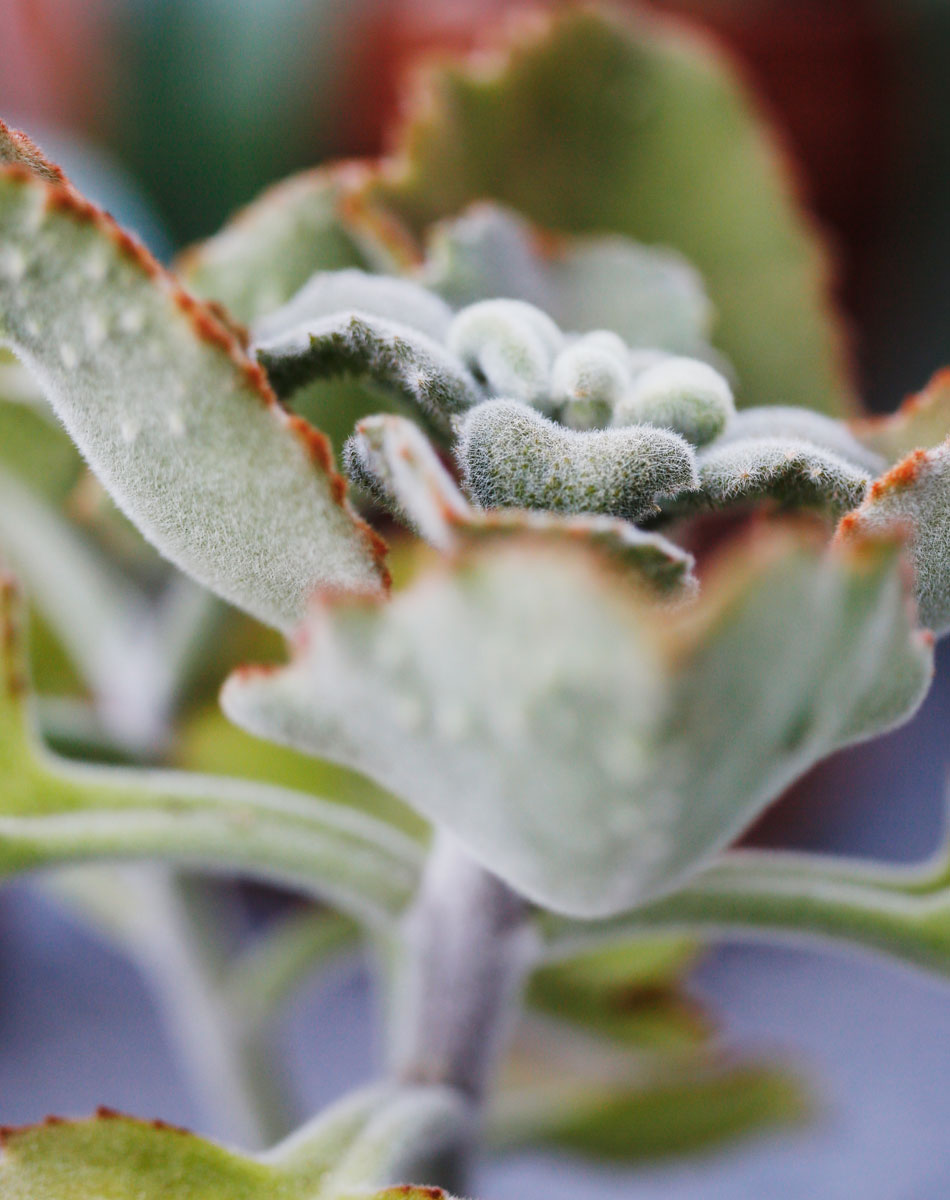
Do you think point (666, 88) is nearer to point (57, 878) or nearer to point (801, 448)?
point (801, 448)

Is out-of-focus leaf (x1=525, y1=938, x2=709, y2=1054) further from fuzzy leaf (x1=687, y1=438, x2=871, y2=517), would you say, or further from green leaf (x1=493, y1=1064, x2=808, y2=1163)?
fuzzy leaf (x1=687, y1=438, x2=871, y2=517)

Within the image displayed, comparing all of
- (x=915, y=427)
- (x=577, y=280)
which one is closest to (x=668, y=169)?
(x=577, y=280)

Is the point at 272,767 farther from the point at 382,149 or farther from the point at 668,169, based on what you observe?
the point at 382,149

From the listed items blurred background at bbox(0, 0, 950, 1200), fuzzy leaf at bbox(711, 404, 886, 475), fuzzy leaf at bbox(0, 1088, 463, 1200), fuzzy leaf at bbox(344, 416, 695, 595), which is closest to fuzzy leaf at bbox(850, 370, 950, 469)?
fuzzy leaf at bbox(711, 404, 886, 475)

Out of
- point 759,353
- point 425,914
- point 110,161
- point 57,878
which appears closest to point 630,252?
point 759,353

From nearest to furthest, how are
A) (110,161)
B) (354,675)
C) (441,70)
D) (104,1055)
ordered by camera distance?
1. (354,675)
2. (441,70)
3. (104,1055)
4. (110,161)

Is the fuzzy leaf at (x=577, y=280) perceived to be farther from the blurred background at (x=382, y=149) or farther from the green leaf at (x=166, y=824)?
the blurred background at (x=382, y=149)
